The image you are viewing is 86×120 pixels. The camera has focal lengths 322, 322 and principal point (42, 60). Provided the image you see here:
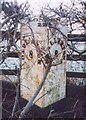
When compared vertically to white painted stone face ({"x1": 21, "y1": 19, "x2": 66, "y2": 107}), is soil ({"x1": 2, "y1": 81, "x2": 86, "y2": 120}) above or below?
below

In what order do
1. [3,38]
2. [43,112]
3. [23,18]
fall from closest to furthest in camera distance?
[23,18] → [3,38] → [43,112]

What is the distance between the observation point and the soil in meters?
2.63

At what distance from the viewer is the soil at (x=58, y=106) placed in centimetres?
263

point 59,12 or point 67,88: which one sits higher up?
point 59,12

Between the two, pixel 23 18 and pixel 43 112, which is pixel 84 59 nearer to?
pixel 43 112

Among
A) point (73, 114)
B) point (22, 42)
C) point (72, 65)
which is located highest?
point (22, 42)

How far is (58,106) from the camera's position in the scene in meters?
2.89

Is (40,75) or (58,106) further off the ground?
(40,75)

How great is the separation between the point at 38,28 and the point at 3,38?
486 millimetres

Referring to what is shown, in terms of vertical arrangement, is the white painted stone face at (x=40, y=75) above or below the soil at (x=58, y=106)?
above

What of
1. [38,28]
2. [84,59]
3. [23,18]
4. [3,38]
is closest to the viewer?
[23,18]

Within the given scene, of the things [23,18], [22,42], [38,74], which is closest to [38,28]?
[22,42]

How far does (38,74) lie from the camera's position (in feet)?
8.96

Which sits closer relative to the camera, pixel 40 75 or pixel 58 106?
pixel 40 75
